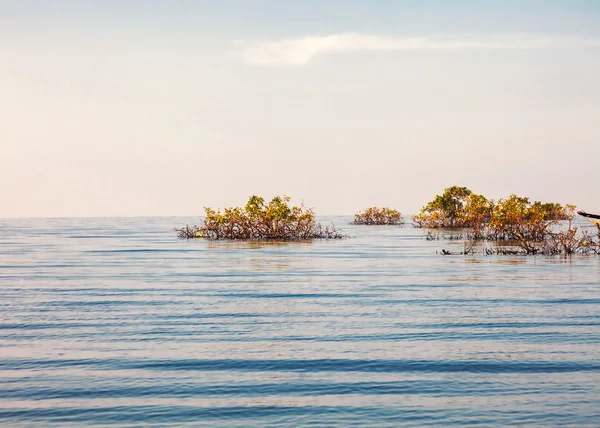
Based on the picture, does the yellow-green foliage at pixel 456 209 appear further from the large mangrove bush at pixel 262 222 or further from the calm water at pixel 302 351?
the calm water at pixel 302 351

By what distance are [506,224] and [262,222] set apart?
20168 millimetres

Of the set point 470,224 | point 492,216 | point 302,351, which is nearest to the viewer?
point 302,351

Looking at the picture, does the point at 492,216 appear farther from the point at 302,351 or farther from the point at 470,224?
the point at 302,351

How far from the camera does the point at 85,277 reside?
1361 inches

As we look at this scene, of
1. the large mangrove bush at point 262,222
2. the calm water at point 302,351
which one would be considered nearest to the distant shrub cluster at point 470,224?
the large mangrove bush at point 262,222

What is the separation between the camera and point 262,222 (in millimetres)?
65312

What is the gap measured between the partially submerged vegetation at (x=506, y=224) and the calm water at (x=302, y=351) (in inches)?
578

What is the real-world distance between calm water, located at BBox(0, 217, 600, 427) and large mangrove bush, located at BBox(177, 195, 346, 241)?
29775 mm

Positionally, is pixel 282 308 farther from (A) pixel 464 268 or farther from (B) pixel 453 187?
(B) pixel 453 187

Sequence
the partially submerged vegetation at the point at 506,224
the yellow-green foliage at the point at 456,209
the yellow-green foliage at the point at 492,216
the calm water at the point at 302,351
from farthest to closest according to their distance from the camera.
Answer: the yellow-green foliage at the point at 456,209
the yellow-green foliage at the point at 492,216
the partially submerged vegetation at the point at 506,224
the calm water at the point at 302,351

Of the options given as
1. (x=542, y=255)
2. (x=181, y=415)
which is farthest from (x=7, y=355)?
(x=542, y=255)

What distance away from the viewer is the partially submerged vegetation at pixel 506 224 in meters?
46.8

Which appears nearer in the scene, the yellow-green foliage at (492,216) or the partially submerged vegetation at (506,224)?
the partially submerged vegetation at (506,224)

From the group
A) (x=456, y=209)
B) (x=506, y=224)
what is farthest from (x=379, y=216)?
(x=506, y=224)
